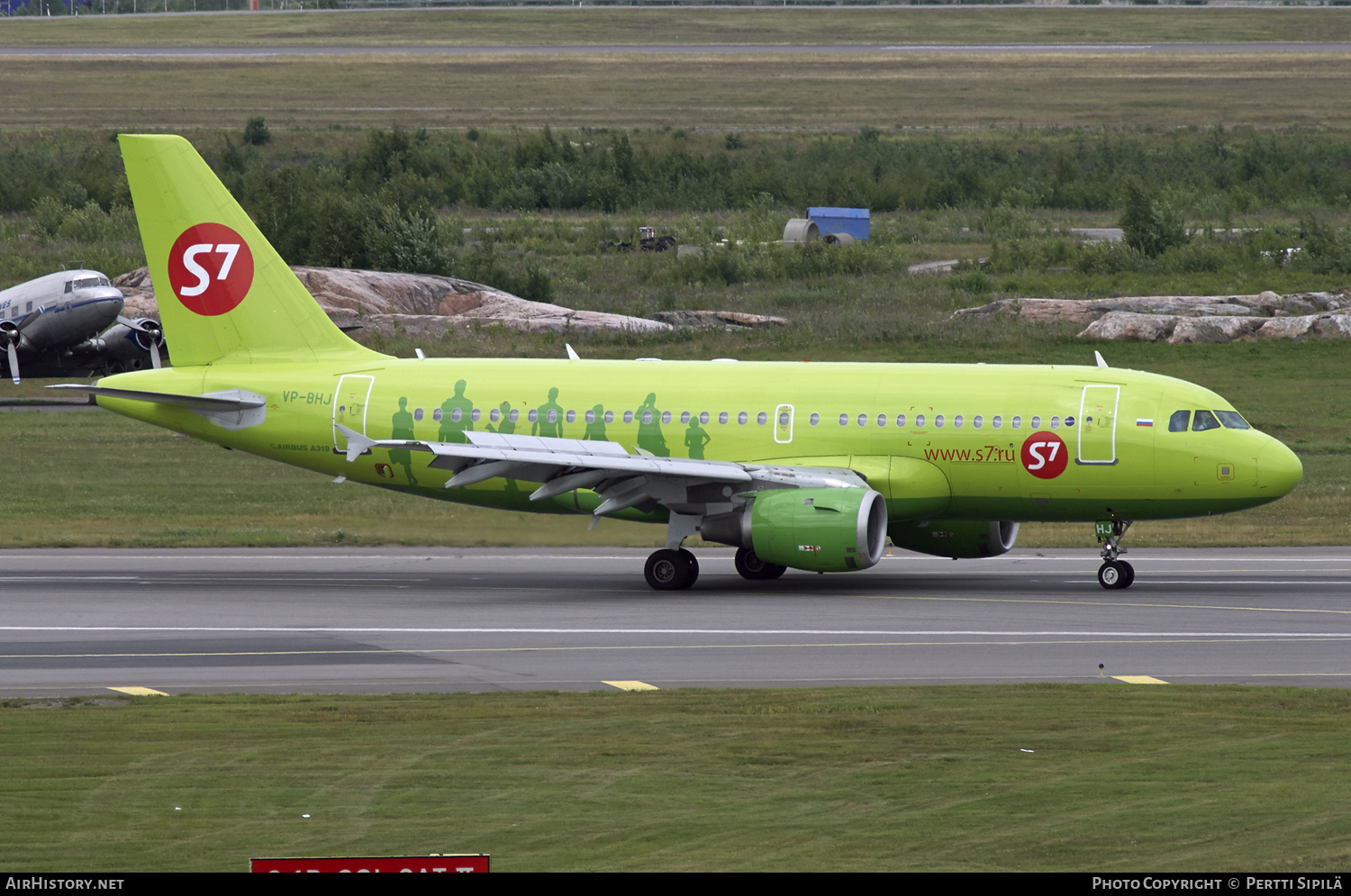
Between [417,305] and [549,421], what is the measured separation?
3975cm

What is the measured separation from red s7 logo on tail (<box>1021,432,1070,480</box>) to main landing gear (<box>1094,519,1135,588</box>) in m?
1.67

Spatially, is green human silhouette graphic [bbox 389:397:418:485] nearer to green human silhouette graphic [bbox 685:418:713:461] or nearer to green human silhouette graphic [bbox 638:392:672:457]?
green human silhouette graphic [bbox 638:392:672:457]

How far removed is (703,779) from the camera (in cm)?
1546

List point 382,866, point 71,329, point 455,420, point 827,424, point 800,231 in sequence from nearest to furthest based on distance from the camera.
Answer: point 382,866, point 827,424, point 455,420, point 71,329, point 800,231

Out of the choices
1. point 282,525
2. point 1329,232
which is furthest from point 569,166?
point 282,525

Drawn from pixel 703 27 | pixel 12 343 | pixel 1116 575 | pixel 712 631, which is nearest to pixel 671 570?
pixel 712 631

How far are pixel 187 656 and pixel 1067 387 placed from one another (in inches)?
668

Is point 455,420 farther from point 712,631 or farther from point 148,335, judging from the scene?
point 148,335

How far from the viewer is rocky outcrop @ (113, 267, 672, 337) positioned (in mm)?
67125

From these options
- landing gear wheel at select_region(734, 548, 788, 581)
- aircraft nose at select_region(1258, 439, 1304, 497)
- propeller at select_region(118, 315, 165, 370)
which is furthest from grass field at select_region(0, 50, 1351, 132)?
aircraft nose at select_region(1258, 439, 1304, 497)

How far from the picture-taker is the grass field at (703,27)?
6521 inches

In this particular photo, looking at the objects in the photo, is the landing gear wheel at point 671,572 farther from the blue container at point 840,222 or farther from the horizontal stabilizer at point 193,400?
the blue container at point 840,222

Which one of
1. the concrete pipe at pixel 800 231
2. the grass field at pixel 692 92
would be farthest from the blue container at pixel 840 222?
the grass field at pixel 692 92

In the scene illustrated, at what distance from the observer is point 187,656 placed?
24156 millimetres
